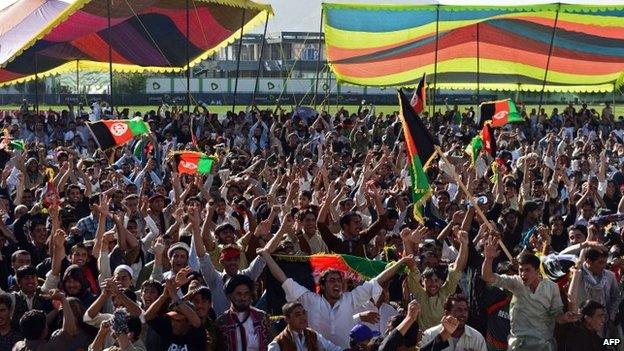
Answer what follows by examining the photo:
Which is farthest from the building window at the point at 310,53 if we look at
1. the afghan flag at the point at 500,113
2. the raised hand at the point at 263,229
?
the raised hand at the point at 263,229

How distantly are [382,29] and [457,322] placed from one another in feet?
71.7

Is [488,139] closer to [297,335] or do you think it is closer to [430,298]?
[430,298]

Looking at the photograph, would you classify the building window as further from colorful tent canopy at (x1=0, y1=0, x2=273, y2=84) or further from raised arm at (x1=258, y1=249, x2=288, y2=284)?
raised arm at (x1=258, y1=249, x2=288, y2=284)

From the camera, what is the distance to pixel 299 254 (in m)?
10.1

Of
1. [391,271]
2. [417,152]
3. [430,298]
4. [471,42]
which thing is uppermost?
[471,42]

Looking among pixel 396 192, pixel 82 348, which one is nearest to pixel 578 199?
pixel 396 192

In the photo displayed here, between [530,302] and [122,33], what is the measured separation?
2217 centimetres

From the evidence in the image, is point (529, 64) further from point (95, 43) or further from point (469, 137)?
point (95, 43)

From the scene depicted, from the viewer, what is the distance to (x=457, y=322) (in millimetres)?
7852

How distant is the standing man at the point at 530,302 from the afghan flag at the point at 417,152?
2.52m

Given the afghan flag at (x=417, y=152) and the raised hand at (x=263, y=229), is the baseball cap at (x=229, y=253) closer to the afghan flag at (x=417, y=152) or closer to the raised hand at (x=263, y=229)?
the raised hand at (x=263, y=229)

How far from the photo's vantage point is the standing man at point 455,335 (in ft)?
25.9

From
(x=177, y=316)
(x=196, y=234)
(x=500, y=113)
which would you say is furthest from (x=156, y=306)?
(x=500, y=113)

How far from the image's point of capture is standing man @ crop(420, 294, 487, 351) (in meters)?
7.89
